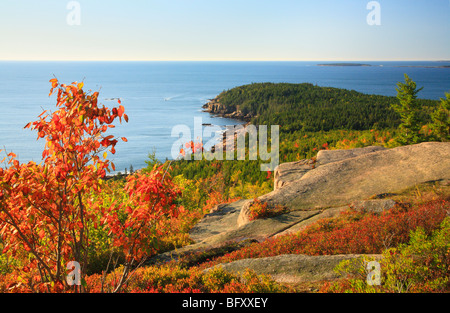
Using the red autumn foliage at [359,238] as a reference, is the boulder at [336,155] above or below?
above

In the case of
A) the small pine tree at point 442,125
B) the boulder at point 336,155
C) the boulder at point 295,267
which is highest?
the small pine tree at point 442,125

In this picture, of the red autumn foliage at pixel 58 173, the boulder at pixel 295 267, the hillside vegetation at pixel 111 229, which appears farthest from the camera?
the boulder at pixel 295 267

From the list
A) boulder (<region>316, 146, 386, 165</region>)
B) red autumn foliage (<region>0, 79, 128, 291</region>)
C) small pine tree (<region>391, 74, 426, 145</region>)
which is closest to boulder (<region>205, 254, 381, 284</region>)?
red autumn foliage (<region>0, 79, 128, 291</region>)

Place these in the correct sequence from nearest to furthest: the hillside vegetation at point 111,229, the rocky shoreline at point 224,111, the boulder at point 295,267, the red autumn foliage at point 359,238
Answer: the hillside vegetation at point 111,229 → the boulder at point 295,267 → the red autumn foliage at point 359,238 → the rocky shoreline at point 224,111

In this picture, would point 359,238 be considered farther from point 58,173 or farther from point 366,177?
point 58,173

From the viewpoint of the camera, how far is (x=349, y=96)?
97312 millimetres

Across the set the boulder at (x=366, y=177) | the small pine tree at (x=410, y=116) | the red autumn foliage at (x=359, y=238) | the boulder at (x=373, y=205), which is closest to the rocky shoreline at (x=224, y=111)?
the small pine tree at (x=410, y=116)

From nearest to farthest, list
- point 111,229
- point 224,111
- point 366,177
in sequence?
point 111,229, point 366,177, point 224,111

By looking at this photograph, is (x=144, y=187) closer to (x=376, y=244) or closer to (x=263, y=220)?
(x=376, y=244)

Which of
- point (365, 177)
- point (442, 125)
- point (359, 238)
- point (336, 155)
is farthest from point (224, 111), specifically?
point (359, 238)

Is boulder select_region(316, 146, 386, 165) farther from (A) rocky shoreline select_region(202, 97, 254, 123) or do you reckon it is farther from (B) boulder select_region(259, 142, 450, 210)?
(A) rocky shoreline select_region(202, 97, 254, 123)

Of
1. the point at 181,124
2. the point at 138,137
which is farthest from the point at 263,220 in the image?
the point at 181,124

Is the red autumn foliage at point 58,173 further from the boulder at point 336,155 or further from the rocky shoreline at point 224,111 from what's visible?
the rocky shoreline at point 224,111

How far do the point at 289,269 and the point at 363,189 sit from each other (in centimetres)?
717
